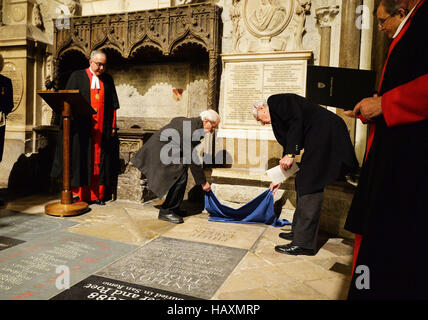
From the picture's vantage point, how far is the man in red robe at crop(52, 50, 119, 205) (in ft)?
15.0

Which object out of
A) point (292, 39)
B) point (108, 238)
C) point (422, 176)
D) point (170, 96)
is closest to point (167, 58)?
point (170, 96)

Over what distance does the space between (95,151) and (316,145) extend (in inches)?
124

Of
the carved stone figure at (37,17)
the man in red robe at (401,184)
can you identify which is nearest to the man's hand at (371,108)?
the man in red robe at (401,184)

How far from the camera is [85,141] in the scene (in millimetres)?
4652

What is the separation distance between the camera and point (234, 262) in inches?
112

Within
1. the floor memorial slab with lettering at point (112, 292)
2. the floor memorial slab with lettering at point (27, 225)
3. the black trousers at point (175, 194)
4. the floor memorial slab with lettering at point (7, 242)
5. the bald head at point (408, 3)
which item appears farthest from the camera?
the black trousers at point (175, 194)

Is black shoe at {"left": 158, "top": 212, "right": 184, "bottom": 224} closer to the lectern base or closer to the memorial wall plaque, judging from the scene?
the lectern base

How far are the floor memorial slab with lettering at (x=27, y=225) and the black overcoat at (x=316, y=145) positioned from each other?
2.58 metres

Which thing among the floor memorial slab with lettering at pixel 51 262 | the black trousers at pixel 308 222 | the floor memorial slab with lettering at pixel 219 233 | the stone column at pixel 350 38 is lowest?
the floor memorial slab with lettering at pixel 219 233

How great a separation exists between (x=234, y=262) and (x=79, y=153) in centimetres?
282

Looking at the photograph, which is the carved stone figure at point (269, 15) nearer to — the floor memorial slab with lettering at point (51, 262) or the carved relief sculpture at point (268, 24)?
the carved relief sculpture at point (268, 24)

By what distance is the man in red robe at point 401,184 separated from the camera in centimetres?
137

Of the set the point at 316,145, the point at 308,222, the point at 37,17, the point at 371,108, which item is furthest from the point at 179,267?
the point at 37,17

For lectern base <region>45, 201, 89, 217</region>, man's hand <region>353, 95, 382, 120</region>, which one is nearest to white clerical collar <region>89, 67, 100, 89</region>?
lectern base <region>45, 201, 89, 217</region>
